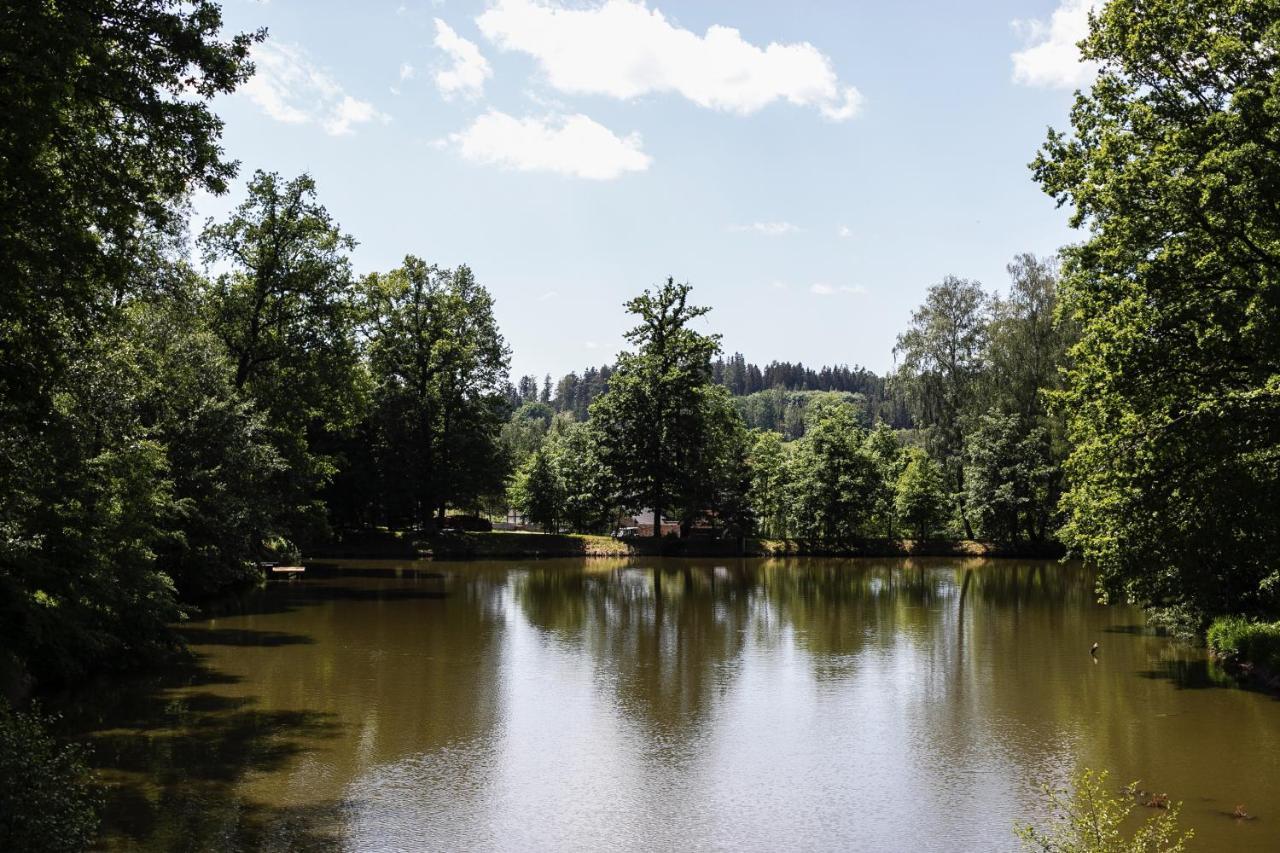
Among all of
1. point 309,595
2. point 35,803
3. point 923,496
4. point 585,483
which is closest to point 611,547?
point 585,483

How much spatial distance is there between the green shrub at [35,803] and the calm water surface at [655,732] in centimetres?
208

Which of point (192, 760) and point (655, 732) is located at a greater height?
point (192, 760)

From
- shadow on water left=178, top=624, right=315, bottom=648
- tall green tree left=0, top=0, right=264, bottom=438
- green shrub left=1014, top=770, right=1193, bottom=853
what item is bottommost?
green shrub left=1014, top=770, right=1193, bottom=853

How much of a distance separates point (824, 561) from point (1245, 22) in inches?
1536

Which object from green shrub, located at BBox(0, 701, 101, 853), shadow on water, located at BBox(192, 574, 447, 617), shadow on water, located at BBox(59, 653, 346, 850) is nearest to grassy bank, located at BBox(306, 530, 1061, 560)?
shadow on water, located at BBox(192, 574, 447, 617)

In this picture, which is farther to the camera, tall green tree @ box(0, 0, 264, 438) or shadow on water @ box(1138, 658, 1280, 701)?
shadow on water @ box(1138, 658, 1280, 701)

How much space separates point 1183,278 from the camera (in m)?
17.8

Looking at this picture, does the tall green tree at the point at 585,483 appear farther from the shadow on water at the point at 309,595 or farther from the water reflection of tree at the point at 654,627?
the shadow on water at the point at 309,595

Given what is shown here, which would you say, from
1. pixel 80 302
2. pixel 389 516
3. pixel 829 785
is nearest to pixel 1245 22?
pixel 829 785

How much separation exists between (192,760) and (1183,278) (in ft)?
58.1

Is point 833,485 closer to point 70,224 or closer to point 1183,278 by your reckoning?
point 1183,278

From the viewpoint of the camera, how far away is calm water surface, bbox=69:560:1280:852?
11.4 metres

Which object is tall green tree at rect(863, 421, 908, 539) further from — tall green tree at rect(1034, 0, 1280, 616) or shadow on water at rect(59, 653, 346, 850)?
shadow on water at rect(59, 653, 346, 850)

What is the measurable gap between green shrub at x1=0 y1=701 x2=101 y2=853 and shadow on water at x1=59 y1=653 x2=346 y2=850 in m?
2.05
